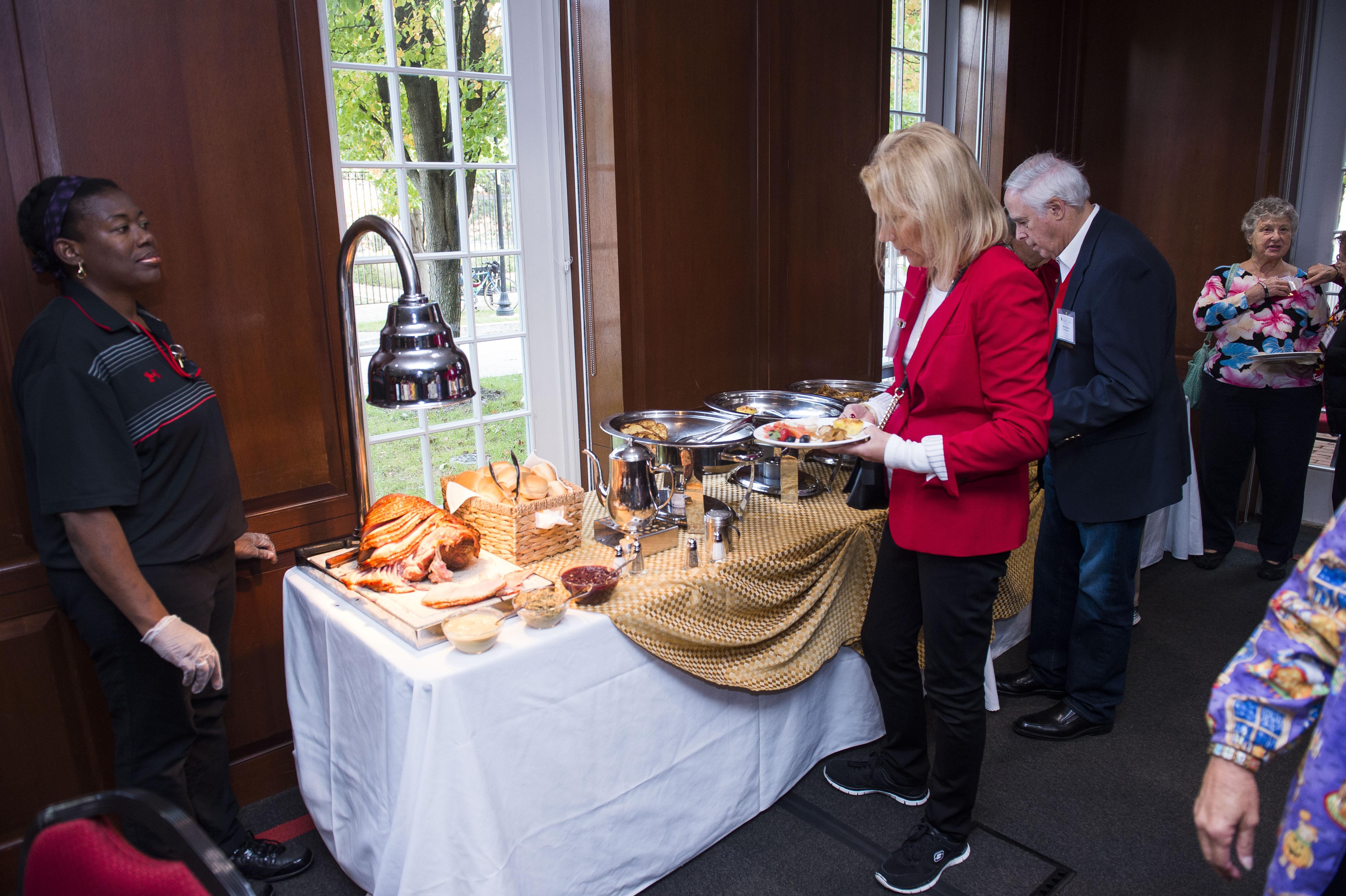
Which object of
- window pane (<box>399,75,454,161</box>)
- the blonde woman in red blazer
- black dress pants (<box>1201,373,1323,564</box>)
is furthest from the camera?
black dress pants (<box>1201,373,1323,564</box>)

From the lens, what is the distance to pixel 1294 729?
91 cm

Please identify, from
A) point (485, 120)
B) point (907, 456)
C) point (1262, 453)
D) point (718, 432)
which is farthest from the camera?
point (1262, 453)

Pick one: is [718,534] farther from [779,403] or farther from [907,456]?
[779,403]

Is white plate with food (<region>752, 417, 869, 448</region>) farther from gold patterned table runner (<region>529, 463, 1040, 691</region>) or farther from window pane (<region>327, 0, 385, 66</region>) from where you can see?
window pane (<region>327, 0, 385, 66</region>)

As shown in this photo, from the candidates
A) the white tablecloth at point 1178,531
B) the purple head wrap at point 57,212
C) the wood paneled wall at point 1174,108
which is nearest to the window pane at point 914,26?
the wood paneled wall at point 1174,108

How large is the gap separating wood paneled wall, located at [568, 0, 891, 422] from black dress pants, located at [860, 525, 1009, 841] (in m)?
1.25

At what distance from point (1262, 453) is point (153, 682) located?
12.9ft

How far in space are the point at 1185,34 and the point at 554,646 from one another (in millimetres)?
4431

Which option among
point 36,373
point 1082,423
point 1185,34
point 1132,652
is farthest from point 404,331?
point 1185,34

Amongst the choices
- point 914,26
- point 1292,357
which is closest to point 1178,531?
point 1292,357

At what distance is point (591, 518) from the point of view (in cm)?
225

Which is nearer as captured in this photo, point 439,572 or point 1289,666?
point 1289,666

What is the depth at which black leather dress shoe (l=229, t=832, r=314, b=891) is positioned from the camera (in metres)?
1.95

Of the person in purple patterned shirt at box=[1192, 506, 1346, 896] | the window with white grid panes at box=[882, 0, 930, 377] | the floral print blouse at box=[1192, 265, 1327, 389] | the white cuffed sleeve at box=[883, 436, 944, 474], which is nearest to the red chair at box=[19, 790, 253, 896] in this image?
the person in purple patterned shirt at box=[1192, 506, 1346, 896]
